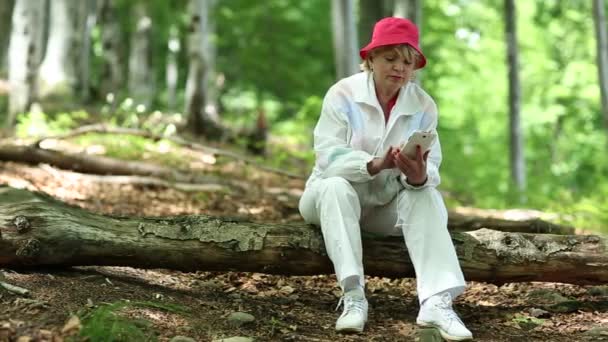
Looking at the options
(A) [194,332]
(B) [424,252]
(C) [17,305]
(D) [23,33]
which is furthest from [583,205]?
(D) [23,33]

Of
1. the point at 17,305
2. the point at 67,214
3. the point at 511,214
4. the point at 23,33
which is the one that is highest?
the point at 23,33

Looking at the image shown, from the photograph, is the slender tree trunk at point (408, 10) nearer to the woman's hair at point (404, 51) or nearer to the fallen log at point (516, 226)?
A: the fallen log at point (516, 226)

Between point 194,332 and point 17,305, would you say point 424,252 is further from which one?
point 17,305

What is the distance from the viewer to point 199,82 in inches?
448

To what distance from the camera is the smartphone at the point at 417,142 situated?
3.33m

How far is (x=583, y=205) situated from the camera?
773 cm

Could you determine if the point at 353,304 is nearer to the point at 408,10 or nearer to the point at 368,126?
the point at 368,126

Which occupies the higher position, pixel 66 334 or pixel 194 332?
pixel 66 334


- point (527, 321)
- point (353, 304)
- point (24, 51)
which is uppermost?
point (24, 51)

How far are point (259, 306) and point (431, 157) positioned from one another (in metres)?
1.25

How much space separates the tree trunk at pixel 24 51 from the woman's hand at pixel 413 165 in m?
7.30

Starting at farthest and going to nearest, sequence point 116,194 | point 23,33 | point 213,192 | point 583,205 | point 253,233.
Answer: point 23,33 → point 583,205 → point 213,192 → point 116,194 → point 253,233

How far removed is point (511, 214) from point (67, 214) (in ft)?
16.9

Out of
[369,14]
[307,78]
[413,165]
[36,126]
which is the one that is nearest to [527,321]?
[413,165]
